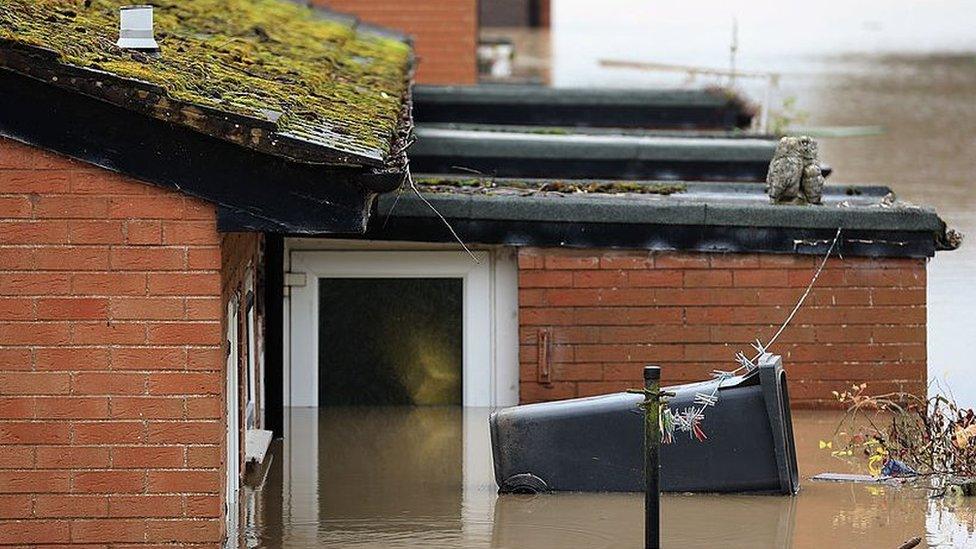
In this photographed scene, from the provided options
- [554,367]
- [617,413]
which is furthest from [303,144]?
[554,367]

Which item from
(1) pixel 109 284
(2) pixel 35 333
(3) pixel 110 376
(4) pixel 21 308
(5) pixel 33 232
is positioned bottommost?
(3) pixel 110 376

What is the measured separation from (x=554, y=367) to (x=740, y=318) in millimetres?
1244

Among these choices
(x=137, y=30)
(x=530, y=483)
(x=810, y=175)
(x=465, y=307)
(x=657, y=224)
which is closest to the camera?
(x=137, y=30)

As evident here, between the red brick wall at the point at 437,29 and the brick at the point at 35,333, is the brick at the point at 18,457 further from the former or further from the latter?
the red brick wall at the point at 437,29

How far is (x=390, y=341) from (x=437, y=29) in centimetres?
1389

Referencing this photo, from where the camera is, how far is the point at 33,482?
893 cm

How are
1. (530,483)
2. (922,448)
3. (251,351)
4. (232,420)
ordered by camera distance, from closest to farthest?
1. (232,420)
2. (530,483)
3. (922,448)
4. (251,351)

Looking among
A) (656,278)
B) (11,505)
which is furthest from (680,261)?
(11,505)

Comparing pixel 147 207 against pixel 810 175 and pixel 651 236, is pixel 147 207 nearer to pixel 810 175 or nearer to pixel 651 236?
pixel 651 236

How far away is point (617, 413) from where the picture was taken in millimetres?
10570

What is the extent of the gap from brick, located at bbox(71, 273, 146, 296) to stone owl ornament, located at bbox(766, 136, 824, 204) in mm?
5434

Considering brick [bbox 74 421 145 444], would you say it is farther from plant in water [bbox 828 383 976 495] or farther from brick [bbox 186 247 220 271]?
plant in water [bbox 828 383 976 495]

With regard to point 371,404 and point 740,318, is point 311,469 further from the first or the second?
point 740,318

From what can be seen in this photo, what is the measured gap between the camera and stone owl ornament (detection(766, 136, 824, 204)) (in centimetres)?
1309
